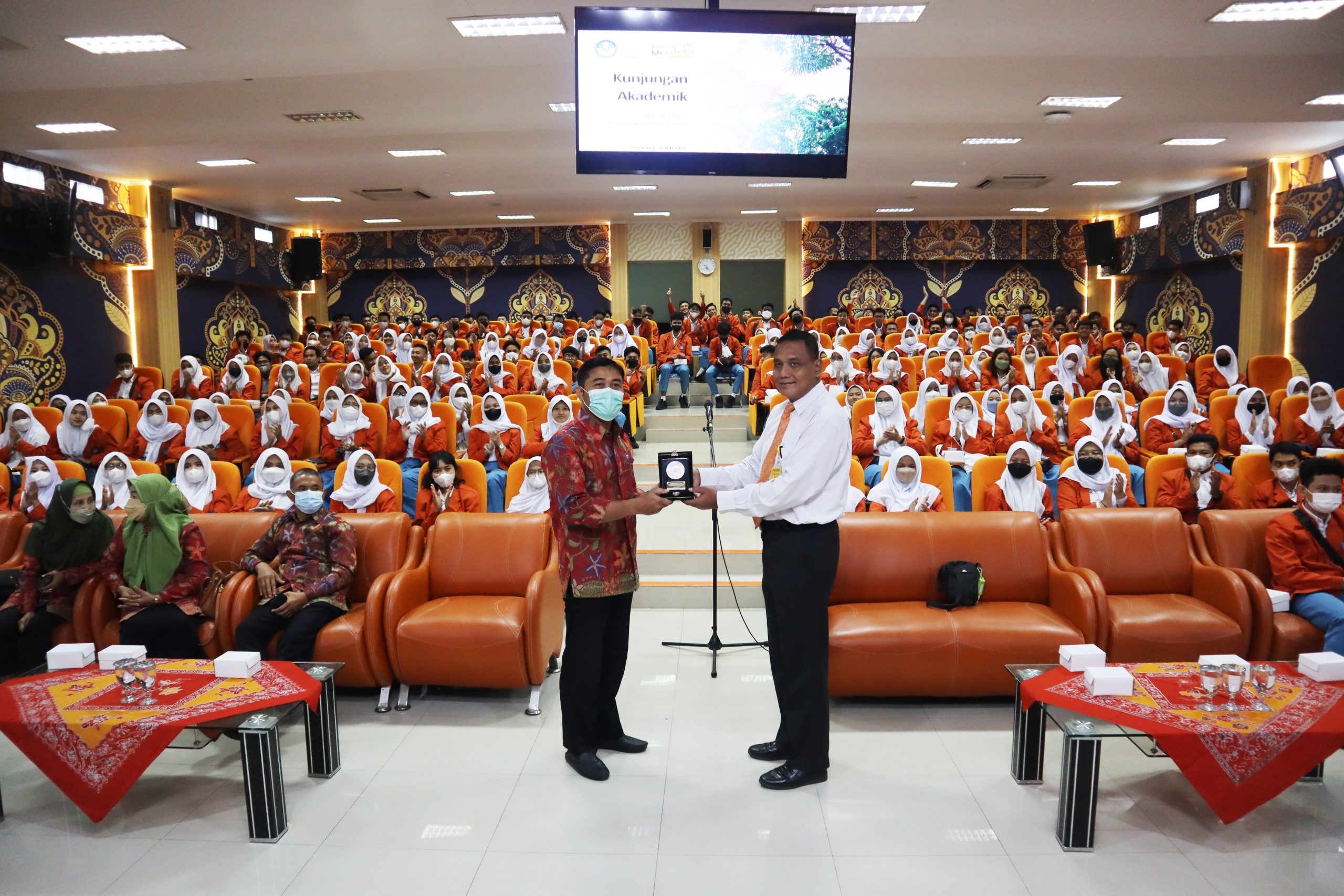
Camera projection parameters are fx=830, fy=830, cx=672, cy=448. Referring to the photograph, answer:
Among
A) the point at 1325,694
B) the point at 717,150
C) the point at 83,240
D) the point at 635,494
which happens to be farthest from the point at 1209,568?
the point at 83,240

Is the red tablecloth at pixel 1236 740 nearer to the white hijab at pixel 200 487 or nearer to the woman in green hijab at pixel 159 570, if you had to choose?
the woman in green hijab at pixel 159 570

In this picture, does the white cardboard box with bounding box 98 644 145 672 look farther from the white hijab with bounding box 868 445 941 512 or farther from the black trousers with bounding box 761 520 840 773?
the white hijab with bounding box 868 445 941 512

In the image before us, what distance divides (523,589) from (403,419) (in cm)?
330

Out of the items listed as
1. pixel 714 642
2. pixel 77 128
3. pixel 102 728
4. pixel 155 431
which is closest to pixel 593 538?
pixel 714 642

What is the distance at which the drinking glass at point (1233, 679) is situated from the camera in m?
2.58

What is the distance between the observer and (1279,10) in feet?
15.4

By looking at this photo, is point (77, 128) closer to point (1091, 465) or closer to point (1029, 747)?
point (1091, 465)

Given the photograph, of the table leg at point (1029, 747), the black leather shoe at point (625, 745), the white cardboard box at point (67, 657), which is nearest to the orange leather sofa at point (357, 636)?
the white cardboard box at point (67, 657)

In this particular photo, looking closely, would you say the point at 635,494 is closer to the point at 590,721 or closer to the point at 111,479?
the point at 590,721

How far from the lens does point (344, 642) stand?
11.6 feet

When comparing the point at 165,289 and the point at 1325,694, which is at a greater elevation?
the point at 165,289

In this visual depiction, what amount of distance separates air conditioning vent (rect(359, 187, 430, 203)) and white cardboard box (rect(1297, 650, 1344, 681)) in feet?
33.9

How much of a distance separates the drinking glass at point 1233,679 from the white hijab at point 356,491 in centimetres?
431

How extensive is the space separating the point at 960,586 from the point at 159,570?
3504mm
